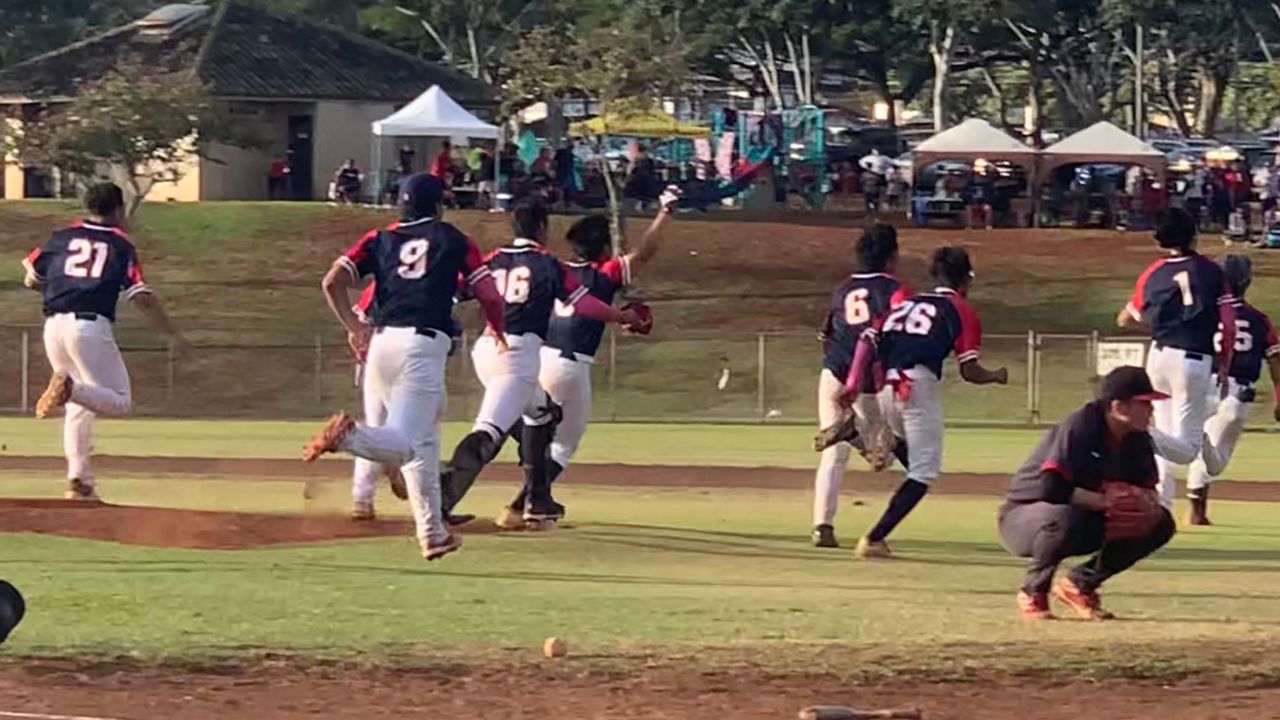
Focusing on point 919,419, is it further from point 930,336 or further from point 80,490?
point 80,490

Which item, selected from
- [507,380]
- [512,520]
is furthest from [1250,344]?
[507,380]

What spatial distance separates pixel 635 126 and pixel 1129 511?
43.1m

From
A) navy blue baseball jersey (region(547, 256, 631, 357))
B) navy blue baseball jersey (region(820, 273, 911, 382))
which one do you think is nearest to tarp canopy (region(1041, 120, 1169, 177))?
navy blue baseball jersey (region(547, 256, 631, 357))

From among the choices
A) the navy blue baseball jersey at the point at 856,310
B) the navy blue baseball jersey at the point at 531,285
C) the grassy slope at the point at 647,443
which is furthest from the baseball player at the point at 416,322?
the grassy slope at the point at 647,443

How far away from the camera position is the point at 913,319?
47.9ft

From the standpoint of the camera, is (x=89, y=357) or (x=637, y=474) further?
(x=637, y=474)

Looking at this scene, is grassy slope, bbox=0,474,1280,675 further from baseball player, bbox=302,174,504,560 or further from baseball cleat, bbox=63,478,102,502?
baseball cleat, bbox=63,478,102,502

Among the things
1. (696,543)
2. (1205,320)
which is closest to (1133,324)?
(1205,320)

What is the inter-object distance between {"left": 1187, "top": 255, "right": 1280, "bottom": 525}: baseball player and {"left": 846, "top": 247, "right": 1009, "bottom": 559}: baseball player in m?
3.22

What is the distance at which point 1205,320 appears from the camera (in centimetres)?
1590

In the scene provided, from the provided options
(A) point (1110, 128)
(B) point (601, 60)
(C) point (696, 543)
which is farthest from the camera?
(A) point (1110, 128)

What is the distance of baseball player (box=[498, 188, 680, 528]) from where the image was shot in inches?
636

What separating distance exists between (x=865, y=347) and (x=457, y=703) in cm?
582

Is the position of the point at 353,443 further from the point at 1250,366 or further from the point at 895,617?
the point at 1250,366
